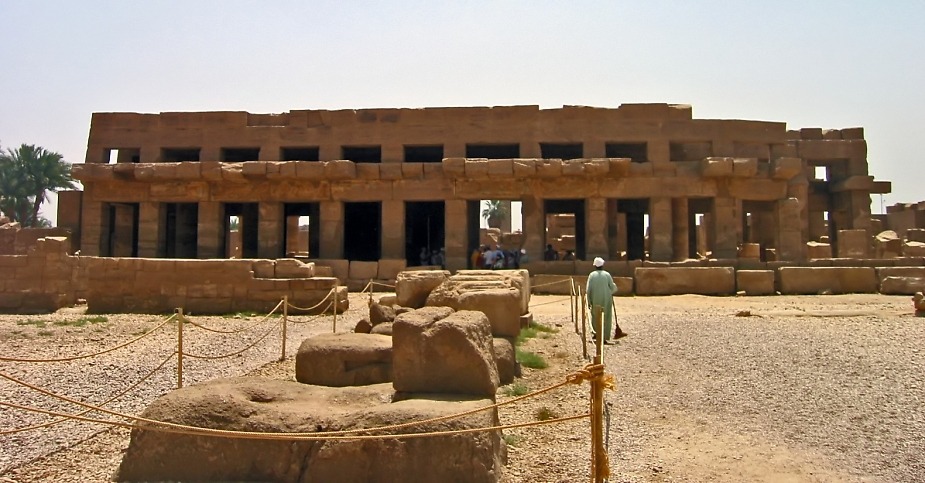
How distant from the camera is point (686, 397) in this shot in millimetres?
6094

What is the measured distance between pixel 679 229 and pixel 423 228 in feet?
33.8

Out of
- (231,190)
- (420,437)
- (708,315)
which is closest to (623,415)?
(420,437)

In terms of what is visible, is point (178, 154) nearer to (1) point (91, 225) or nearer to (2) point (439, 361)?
(1) point (91, 225)

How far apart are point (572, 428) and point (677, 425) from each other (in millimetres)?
833

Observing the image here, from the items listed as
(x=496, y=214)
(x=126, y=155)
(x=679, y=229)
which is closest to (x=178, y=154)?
(x=126, y=155)

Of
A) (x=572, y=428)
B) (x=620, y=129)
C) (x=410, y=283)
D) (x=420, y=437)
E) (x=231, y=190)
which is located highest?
(x=620, y=129)

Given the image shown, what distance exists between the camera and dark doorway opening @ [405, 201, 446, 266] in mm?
24511

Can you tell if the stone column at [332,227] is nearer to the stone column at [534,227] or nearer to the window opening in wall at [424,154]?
the window opening in wall at [424,154]

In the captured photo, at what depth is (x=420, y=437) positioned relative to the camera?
3711 mm

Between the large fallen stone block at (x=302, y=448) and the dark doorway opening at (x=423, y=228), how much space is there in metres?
20.2

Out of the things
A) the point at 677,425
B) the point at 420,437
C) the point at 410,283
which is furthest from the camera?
the point at 410,283

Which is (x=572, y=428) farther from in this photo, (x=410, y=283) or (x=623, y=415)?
(x=410, y=283)

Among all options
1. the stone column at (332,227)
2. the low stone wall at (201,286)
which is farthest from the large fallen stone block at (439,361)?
the stone column at (332,227)

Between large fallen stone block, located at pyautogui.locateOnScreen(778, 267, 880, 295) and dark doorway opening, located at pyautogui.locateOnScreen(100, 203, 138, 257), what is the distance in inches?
732
